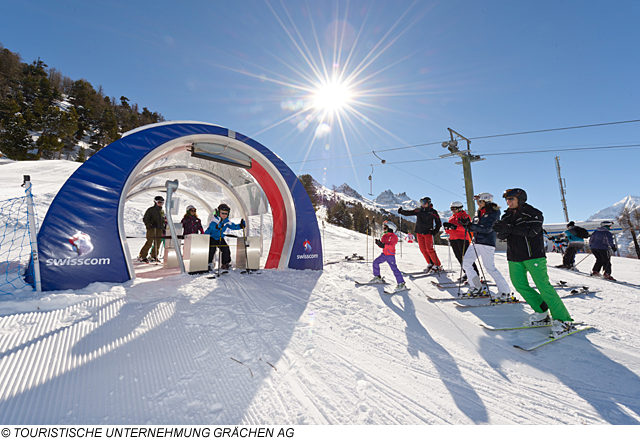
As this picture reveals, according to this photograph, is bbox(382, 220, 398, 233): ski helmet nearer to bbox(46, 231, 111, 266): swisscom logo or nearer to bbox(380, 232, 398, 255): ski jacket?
bbox(380, 232, 398, 255): ski jacket

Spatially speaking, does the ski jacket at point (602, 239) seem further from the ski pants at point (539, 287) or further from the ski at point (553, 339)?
the ski pants at point (539, 287)

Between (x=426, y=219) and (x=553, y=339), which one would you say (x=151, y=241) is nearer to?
(x=426, y=219)

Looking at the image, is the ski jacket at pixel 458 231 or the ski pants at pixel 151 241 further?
the ski pants at pixel 151 241

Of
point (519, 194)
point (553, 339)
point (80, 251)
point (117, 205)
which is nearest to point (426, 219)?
point (519, 194)

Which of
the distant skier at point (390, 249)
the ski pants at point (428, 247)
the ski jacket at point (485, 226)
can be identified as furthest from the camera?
the ski pants at point (428, 247)

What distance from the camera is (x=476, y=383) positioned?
7.33 feet

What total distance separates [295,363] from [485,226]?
411 cm

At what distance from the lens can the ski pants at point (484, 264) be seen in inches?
180

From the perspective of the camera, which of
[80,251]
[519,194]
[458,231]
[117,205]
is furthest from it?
[458,231]

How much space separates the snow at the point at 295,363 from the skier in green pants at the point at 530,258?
24cm

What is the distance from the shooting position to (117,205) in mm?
4941

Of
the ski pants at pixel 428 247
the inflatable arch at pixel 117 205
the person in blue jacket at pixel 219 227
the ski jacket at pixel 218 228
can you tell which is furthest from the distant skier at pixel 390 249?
the ski jacket at pixel 218 228
